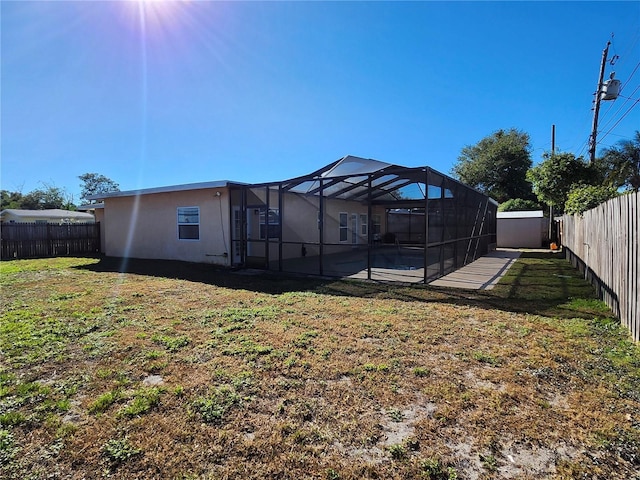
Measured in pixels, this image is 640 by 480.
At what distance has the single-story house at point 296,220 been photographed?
8852 millimetres

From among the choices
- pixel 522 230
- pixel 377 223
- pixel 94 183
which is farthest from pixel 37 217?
pixel 522 230

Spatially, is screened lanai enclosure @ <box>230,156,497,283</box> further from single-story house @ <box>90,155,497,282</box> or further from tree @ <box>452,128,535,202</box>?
tree @ <box>452,128,535,202</box>

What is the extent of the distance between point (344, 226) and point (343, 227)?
106 millimetres

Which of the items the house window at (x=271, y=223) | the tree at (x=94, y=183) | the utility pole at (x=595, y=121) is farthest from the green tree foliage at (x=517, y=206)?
the tree at (x=94, y=183)

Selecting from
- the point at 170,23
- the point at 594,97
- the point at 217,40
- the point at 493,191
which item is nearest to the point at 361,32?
the point at 217,40

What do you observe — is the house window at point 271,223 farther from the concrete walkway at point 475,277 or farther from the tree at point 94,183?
the tree at point 94,183

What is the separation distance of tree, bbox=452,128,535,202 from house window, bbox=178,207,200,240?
2658cm

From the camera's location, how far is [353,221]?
16172 mm

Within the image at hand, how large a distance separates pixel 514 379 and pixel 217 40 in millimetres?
8818

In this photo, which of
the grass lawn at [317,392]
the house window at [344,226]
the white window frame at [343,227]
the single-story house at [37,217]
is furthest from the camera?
the single-story house at [37,217]

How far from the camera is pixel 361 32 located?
8.54 m

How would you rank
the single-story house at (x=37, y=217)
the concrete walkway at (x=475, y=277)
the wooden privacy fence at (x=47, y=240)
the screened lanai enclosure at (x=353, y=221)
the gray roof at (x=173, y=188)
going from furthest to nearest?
the single-story house at (x=37, y=217) → the wooden privacy fence at (x=47, y=240) → the gray roof at (x=173, y=188) → the screened lanai enclosure at (x=353, y=221) → the concrete walkway at (x=475, y=277)

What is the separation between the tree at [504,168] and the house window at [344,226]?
65.4 feet

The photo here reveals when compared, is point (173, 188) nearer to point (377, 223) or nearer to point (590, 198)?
point (377, 223)
